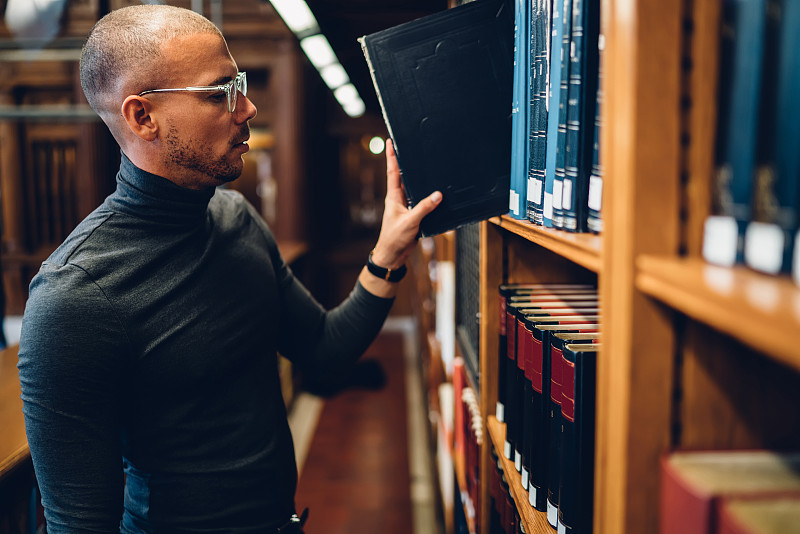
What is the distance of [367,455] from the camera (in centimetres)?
377

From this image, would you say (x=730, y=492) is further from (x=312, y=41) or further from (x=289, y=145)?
(x=289, y=145)

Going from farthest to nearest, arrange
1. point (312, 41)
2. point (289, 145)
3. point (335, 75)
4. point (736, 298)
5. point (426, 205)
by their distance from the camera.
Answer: point (289, 145), point (335, 75), point (312, 41), point (426, 205), point (736, 298)

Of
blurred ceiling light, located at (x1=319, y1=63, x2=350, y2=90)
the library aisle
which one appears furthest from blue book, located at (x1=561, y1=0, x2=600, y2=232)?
the library aisle

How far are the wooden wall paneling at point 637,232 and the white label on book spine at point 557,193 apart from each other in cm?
18

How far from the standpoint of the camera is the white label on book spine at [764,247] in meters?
0.39

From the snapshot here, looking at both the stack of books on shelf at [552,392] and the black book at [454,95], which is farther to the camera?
the black book at [454,95]

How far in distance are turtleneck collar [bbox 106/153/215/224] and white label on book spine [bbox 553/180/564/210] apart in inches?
28.2

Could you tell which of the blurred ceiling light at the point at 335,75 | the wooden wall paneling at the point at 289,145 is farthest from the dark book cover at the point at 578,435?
the wooden wall paneling at the point at 289,145

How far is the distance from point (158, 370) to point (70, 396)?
0.16m

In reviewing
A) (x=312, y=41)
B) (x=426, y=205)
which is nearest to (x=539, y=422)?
(x=426, y=205)

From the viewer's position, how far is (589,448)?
0.75 meters

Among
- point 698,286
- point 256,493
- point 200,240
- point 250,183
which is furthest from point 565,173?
point 250,183

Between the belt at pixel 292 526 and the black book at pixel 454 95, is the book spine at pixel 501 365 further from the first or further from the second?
the belt at pixel 292 526

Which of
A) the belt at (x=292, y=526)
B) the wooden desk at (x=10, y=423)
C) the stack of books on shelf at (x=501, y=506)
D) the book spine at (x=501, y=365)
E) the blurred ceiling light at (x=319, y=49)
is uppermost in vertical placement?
the blurred ceiling light at (x=319, y=49)
